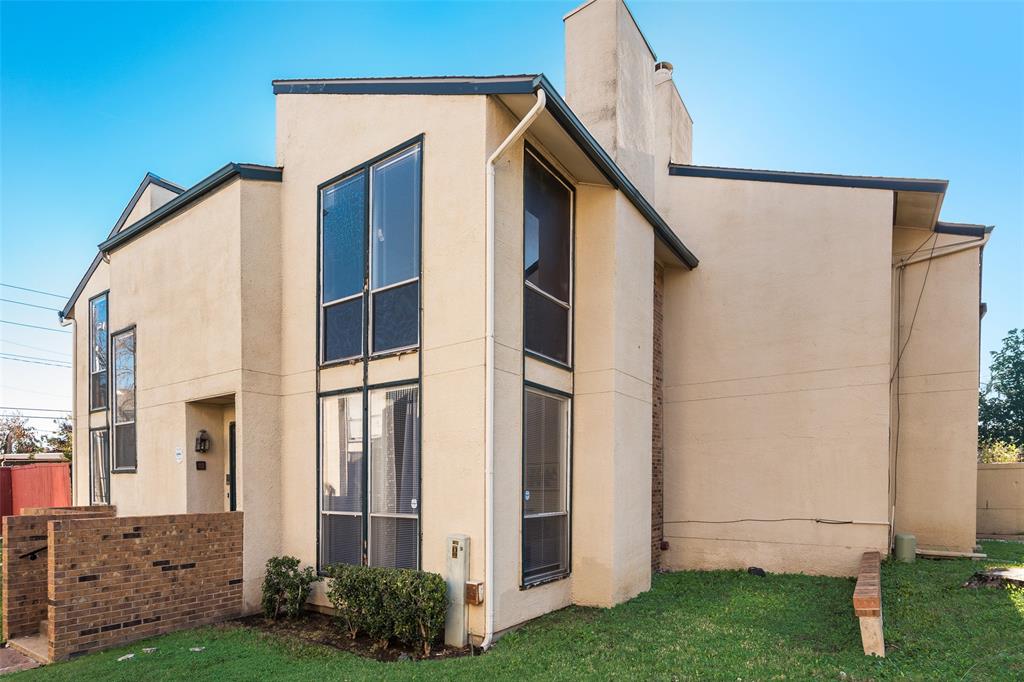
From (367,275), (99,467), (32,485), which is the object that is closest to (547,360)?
(367,275)

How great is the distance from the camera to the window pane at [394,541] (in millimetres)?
6395

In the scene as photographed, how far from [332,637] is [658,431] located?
17.9 ft

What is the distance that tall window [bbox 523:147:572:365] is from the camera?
6.95m

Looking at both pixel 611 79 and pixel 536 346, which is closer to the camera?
pixel 536 346

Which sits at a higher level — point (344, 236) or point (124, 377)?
point (344, 236)

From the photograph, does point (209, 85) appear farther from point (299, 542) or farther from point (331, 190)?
point (299, 542)

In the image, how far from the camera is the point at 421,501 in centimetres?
633

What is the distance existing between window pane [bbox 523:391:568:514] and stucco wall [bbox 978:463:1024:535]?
43.3 feet

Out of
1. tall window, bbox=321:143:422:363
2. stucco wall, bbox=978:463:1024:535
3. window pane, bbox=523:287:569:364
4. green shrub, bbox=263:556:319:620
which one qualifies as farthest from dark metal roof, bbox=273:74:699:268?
stucco wall, bbox=978:463:1024:535

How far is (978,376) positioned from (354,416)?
361 inches

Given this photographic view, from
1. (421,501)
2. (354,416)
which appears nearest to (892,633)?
(421,501)

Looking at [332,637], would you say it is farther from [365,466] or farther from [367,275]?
[367,275]

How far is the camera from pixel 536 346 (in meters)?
7.00

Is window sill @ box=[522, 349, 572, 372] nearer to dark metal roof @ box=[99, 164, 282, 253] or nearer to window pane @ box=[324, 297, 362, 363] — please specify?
window pane @ box=[324, 297, 362, 363]
